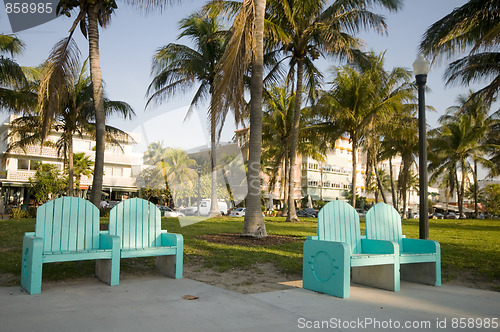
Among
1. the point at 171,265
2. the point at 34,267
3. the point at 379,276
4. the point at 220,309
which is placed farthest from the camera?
the point at 171,265

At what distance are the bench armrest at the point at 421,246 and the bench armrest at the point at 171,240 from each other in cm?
383

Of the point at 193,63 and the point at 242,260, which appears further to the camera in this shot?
the point at 193,63

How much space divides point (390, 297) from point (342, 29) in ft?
48.2

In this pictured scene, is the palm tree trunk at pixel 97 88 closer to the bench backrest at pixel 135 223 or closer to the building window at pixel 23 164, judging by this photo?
the bench backrest at pixel 135 223

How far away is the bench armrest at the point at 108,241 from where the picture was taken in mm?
5357

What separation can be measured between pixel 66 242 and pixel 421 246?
18.1 feet

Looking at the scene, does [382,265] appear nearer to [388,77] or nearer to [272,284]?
[272,284]

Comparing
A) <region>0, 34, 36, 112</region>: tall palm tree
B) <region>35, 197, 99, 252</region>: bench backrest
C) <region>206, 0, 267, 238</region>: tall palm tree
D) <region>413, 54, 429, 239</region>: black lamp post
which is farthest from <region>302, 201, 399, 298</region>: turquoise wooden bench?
<region>0, 34, 36, 112</region>: tall palm tree

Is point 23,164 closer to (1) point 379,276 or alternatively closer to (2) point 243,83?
(2) point 243,83

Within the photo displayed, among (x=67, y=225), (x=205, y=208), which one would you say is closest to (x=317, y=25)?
(x=67, y=225)

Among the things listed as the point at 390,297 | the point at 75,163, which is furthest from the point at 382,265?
the point at 75,163

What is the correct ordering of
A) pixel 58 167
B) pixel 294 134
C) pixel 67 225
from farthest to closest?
pixel 58 167 → pixel 294 134 → pixel 67 225

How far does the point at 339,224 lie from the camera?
607 centimetres

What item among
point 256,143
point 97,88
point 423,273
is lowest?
point 423,273
